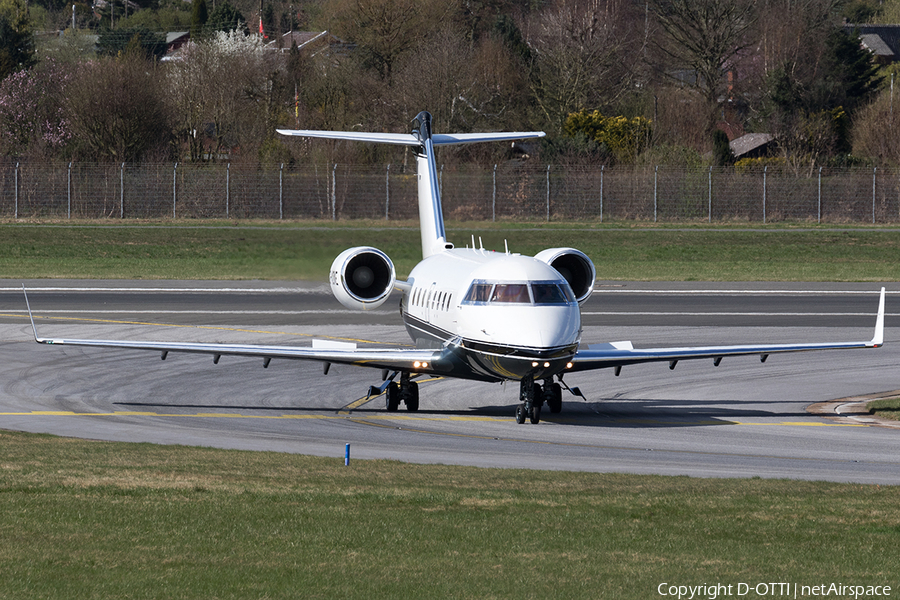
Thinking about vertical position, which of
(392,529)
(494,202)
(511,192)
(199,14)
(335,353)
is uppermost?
(199,14)

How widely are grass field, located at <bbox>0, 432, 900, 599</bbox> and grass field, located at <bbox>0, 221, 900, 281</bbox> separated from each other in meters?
28.9

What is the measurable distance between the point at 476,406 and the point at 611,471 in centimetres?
716

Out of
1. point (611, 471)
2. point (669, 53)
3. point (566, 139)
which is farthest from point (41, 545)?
point (669, 53)

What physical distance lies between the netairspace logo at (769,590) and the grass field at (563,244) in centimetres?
3416

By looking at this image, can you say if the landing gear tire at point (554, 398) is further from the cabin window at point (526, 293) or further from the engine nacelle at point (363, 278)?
the engine nacelle at point (363, 278)

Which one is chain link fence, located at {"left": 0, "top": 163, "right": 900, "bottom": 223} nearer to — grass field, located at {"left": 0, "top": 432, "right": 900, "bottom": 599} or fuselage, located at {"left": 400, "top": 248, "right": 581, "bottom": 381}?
fuselage, located at {"left": 400, "top": 248, "right": 581, "bottom": 381}

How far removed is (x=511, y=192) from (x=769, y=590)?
189 feet

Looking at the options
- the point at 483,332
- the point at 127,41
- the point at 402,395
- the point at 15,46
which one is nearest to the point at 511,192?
the point at 402,395

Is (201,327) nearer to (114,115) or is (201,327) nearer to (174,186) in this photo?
(174,186)

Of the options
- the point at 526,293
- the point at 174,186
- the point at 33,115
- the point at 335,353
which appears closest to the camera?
the point at 526,293

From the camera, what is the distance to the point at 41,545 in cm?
1095

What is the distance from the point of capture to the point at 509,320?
2016 centimetres

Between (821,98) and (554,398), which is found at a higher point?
(821,98)

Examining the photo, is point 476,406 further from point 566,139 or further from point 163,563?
point 566,139
